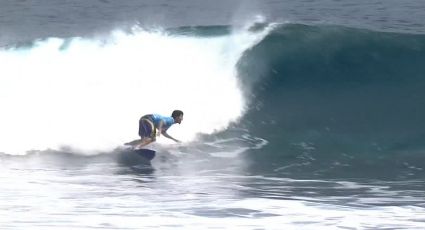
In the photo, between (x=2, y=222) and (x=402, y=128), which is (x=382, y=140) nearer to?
(x=402, y=128)

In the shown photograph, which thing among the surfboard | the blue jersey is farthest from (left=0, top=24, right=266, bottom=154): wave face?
the blue jersey

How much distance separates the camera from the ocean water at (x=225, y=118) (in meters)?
14.1

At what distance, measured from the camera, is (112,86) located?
21.8m

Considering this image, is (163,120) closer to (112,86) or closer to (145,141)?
(145,141)

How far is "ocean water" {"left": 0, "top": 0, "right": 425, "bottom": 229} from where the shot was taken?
556 inches

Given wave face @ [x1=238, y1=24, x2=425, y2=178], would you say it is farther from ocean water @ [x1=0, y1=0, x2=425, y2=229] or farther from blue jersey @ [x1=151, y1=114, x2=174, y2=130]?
blue jersey @ [x1=151, y1=114, x2=174, y2=130]

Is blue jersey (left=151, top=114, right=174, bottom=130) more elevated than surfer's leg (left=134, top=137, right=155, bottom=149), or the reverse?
blue jersey (left=151, top=114, right=174, bottom=130)

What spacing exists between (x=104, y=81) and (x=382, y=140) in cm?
527

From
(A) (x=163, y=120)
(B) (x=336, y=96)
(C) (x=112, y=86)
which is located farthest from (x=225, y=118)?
(A) (x=163, y=120)

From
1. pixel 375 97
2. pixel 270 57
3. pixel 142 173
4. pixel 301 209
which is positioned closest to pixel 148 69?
pixel 270 57

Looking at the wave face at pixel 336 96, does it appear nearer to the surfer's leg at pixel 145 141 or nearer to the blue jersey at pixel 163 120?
the blue jersey at pixel 163 120

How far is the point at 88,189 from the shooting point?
15.4 metres

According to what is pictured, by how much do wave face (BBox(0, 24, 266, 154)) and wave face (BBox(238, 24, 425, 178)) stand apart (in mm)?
550

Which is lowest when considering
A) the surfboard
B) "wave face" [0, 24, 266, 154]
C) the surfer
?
the surfboard
